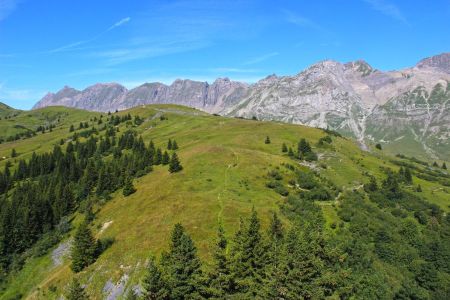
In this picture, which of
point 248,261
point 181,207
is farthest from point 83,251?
point 248,261

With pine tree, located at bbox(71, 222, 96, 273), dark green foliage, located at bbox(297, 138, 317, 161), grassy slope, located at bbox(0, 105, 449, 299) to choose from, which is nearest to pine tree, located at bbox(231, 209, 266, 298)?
grassy slope, located at bbox(0, 105, 449, 299)

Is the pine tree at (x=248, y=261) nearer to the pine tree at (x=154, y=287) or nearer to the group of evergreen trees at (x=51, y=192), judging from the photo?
the pine tree at (x=154, y=287)

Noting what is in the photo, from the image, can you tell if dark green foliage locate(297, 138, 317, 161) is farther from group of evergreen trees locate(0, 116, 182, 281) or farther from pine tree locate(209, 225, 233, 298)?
pine tree locate(209, 225, 233, 298)

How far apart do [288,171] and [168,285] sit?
7323 centimetres

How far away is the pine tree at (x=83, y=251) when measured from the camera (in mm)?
69938

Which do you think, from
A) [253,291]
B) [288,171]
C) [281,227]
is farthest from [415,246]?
[253,291]

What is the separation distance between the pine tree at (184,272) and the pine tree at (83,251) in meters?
26.2

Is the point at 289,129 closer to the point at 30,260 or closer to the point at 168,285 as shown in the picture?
the point at 30,260

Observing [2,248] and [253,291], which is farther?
[2,248]

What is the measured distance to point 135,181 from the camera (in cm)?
11481

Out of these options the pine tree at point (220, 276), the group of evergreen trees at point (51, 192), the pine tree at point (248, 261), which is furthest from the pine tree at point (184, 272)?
the group of evergreen trees at point (51, 192)

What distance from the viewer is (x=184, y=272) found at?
47.6 meters

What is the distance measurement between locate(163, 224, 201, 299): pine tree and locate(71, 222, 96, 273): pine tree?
26.2 metres

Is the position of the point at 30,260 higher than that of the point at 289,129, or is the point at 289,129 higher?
the point at 289,129
